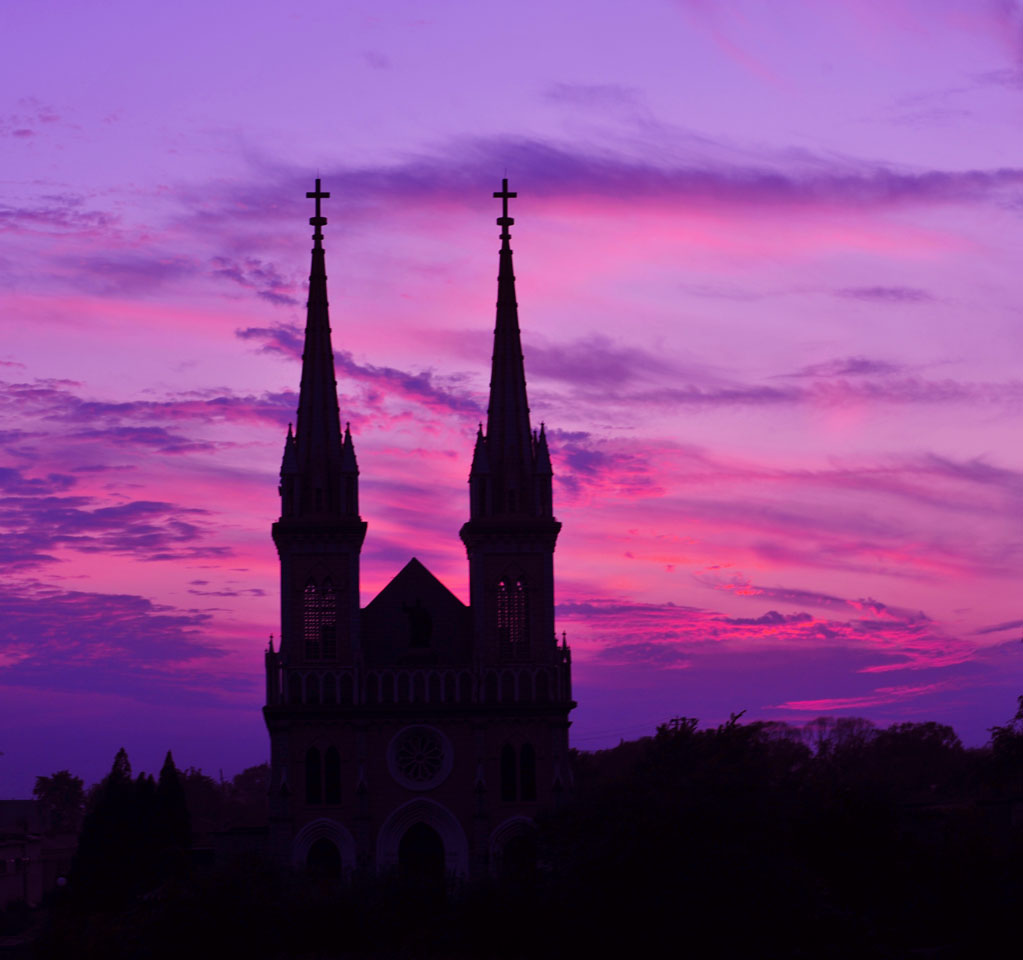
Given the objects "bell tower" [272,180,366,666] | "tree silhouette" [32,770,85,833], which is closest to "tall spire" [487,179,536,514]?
"bell tower" [272,180,366,666]

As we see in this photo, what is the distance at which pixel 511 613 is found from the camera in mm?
83875

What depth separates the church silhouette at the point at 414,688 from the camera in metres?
81.3

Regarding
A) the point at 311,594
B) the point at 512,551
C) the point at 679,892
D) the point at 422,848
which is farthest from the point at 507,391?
the point at 679,892

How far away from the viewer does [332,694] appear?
270 feet

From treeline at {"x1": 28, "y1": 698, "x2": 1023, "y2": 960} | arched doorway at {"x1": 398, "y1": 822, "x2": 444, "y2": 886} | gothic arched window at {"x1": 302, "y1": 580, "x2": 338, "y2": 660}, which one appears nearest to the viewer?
treeline at {"x1": 28, "y1": 698, "x2": 1023, "y2": 960}

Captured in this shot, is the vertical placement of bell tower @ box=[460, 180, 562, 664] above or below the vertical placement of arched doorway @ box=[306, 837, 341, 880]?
above

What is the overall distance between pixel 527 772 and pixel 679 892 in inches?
1227

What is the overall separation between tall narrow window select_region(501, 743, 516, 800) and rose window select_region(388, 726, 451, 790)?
→ 2309 mm

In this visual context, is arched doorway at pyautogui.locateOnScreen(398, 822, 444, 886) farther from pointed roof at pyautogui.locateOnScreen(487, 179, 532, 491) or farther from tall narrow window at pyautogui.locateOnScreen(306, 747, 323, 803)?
pointed roof at pyautogui.locateOnScreen(487, 179, 532, 491)

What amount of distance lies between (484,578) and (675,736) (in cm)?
1755

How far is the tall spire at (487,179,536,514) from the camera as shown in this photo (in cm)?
8444

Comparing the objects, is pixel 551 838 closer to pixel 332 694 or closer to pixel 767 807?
pixel 767 807

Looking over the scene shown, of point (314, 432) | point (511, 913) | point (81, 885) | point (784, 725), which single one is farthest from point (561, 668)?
point (784, 725)

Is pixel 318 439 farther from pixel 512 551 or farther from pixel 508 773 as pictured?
pixel 508 773
